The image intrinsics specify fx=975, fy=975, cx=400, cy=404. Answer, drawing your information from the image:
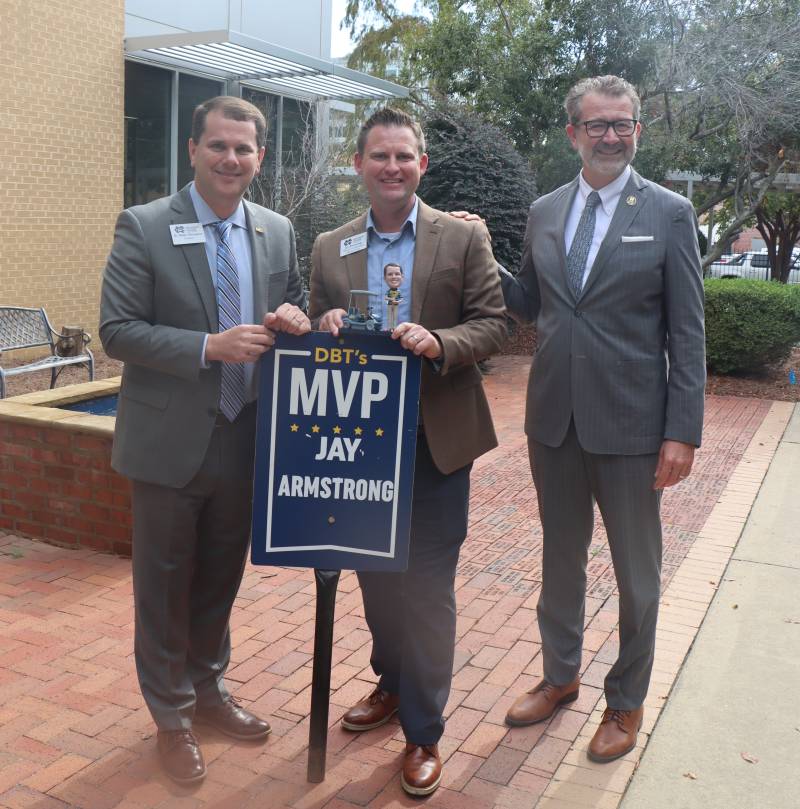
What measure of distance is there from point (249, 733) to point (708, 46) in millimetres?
14590

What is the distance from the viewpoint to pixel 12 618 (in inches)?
177

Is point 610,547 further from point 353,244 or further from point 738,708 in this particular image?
point 353,244

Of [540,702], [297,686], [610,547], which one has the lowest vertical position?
[297,686]

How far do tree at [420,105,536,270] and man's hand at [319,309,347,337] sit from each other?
9318mm

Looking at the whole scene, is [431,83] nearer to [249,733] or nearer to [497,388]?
[497,388]

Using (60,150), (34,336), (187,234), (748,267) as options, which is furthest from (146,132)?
(748,267)

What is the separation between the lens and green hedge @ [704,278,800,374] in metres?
11.9

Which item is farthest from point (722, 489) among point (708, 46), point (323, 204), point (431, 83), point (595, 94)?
point (431, 83)

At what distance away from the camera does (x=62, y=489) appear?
5371 mm

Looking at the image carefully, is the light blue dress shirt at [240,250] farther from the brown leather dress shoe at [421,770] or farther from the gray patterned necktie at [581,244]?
the brown leather dress shoe at [421,770]

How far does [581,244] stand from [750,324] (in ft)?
30.2

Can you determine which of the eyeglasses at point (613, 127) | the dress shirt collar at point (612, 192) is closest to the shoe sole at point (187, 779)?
the dress shirt collar at point (612, 192)

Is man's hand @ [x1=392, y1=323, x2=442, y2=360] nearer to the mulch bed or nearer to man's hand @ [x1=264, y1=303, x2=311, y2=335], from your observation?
man's hand @ [x1=264, y1=303, x2=311, y2=335]

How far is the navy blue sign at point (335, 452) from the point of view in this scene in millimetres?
2963
